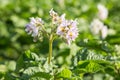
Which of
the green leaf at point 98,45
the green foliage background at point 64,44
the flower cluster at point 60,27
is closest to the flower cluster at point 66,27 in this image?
the flower cluster at point 60,27

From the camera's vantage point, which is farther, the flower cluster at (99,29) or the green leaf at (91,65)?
the flower cluster at (99,29)

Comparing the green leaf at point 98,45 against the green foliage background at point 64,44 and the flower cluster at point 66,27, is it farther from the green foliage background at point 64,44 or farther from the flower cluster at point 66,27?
the flower cluster at point 66,27

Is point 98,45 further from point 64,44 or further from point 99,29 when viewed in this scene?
point 99,29

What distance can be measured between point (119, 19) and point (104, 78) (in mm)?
2510

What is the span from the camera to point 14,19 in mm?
5562

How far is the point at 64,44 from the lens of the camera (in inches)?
143

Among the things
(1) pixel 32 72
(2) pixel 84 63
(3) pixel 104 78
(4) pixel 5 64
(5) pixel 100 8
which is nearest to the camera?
(1) pixel 32 72

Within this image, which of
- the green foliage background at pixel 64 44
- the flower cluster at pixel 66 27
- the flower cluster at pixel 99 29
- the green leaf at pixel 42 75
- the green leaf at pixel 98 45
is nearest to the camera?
the green leaf at pixel 42 75

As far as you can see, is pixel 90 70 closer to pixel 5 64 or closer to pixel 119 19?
pixel 5 64

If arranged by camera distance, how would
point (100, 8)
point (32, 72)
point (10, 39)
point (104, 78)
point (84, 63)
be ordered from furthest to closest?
point (10, 39) < point (100, 8) < point (104, 78) < point (84, 63) < point (32, 72)

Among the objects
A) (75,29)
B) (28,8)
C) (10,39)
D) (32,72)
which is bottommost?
(32,72)

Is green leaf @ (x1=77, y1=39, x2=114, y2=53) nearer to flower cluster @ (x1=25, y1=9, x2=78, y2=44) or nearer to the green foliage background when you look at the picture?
the green foliage background

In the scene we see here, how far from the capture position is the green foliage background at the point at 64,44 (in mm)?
2730

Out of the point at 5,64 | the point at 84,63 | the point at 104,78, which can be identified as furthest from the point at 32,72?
the point at 104,78
